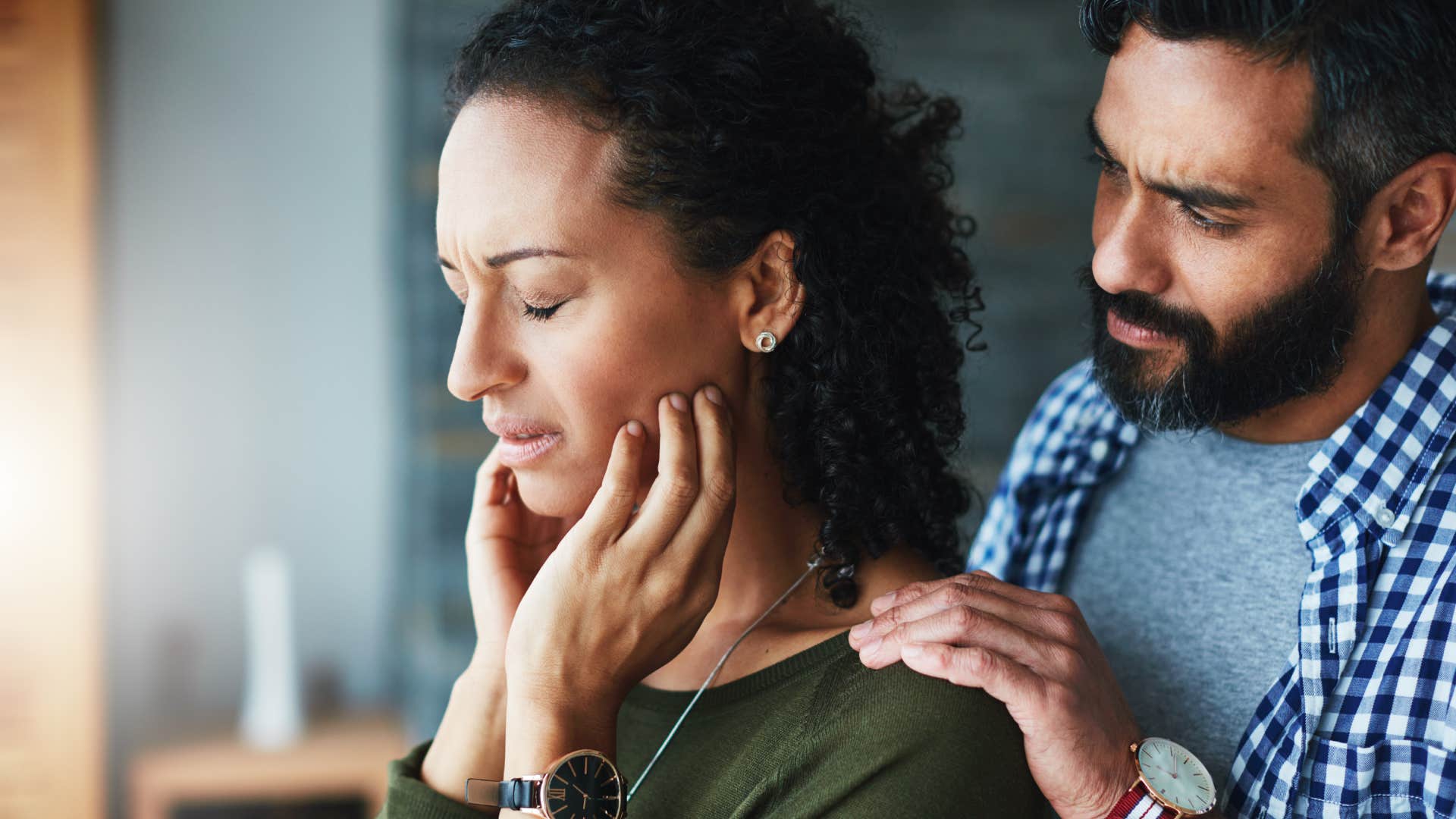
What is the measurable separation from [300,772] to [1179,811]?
2.83 metres

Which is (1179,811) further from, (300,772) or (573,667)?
(300,772)

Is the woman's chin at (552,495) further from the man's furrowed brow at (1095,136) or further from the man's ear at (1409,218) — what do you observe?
the man's ear at (1409,218)

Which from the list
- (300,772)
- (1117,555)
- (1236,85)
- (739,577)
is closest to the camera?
(1236,85)

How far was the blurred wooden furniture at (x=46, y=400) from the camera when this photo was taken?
3.26 m

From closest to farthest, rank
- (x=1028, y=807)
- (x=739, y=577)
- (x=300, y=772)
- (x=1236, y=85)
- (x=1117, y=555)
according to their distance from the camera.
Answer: (x=1028, y=807) < (x=1236, y=85) < (x=739, y=577) < (x=1117, y=555) < (x=300, y=772)

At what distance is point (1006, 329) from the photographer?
3807mm

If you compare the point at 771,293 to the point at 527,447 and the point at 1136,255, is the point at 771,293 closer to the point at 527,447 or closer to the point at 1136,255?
the point at 527,447

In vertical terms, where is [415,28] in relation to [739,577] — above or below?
above

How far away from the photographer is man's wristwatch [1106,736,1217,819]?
1151 millimetres

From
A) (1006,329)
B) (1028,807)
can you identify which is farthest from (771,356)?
(1006,329)

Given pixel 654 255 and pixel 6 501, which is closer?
pixel 654 255

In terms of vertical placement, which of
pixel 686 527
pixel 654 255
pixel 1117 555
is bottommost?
pixel 1117 555

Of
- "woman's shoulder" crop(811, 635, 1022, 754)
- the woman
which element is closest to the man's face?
the woman

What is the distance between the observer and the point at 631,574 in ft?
3.96
